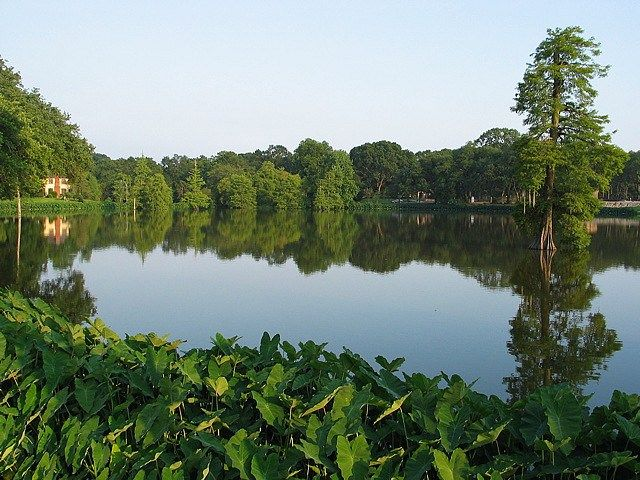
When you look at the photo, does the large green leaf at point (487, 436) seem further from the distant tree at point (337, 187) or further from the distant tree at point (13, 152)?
the distant tree at point (337, 187)

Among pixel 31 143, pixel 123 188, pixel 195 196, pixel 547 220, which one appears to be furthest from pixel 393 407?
pixel 195 196

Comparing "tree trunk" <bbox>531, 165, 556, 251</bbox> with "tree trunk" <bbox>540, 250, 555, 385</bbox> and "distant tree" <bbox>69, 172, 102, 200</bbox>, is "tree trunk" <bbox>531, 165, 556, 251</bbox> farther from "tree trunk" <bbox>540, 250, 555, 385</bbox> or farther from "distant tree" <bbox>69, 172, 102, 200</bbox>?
"distant tree" <bbox>69, 172, 102, 200</bbox>

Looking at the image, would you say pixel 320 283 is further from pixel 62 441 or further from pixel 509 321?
pixel 62 441

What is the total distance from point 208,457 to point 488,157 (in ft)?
234

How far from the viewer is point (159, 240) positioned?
28859mm

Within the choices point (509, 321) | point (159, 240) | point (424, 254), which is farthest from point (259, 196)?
point (509, 321)

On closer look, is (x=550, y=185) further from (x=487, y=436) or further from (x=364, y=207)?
(x=364, y=207)

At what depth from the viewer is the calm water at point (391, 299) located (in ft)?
28.3

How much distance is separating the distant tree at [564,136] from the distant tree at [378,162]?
6678 centimetres

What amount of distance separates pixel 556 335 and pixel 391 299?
14.0ft

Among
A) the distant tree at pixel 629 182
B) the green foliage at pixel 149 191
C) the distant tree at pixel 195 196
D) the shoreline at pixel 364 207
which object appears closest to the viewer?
the shoreline at pixel 364 207

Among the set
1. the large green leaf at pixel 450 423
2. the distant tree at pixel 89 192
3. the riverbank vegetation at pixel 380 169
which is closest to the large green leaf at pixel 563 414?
the large green leaf at pixel 450 423

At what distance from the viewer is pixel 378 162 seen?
9381 centimetres

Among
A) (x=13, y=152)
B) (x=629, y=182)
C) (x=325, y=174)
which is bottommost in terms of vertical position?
(x=13, y=152)
